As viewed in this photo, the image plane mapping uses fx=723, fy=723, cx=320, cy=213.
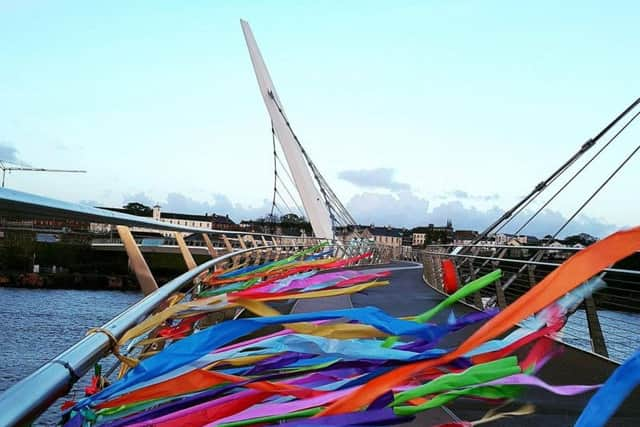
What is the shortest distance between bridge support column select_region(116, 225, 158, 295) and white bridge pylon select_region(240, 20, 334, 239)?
84.0 feet

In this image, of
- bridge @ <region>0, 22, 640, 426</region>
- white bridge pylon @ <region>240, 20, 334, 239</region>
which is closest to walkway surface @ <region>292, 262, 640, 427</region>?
bridge @ <region>0, 22, 640, 426</region>

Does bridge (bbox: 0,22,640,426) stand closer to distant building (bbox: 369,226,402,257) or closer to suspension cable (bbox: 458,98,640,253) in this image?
suspension cable (bbox: 458,98,640,253)

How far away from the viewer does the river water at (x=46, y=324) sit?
9.43 ft

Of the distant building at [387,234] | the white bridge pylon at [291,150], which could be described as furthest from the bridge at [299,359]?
the distant building at [387,234]

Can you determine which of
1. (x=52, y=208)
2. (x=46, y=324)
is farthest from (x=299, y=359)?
(x=46, y=324)

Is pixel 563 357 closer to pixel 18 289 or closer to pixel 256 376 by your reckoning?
pixel 256 376

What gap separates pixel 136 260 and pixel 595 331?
429 cm

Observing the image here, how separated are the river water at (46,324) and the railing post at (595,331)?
4.0 inches

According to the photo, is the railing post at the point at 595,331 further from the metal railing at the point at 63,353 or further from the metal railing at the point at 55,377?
the metal railing at the point at 55,377

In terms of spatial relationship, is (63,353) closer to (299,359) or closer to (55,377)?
(55,377)

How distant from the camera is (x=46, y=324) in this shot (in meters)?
5.34

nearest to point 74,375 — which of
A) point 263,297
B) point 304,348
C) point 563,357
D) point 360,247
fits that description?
point 304,348

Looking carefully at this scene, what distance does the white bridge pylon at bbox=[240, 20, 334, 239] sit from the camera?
29.0 metres

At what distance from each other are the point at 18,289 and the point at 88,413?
966mm
